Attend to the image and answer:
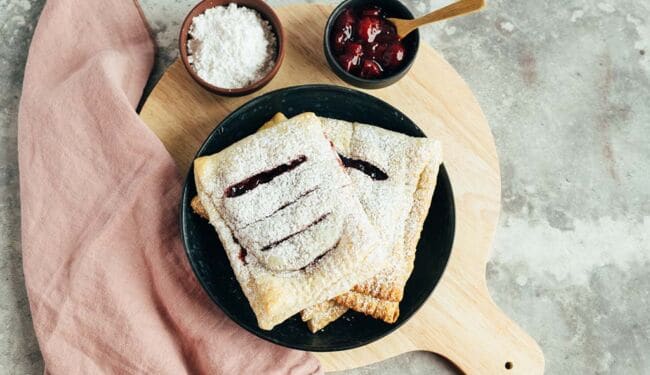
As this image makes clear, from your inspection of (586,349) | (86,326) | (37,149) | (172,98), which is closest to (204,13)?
(172,98)

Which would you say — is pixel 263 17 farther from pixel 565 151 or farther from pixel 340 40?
pixel 565 151

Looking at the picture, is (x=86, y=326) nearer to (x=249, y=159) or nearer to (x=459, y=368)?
(x=249, y=159)

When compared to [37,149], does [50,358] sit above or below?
below

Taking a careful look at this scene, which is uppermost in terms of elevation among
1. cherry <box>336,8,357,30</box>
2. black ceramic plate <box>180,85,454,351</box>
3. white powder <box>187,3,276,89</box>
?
white powder <box>187,3,276,89</box>

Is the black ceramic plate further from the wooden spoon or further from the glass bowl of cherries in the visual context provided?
the wooden spoon

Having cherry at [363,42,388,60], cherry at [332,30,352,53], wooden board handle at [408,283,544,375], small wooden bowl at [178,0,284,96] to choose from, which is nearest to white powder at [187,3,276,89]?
small wooden bowl at [178,0,284,96]

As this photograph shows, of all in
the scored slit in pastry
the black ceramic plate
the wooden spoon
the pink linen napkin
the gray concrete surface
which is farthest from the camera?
the gray concrete surface

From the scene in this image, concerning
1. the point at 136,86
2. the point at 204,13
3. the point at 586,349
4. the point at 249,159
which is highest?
the point at 204,13
